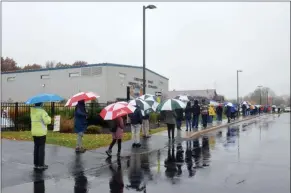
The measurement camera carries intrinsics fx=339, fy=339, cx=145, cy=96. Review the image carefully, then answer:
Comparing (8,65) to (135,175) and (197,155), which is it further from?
(135,175)

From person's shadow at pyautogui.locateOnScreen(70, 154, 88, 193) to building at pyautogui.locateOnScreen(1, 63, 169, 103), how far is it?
27249 mm

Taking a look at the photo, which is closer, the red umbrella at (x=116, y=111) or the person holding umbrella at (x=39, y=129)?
the person holding umbrella at (x=39, y=129)

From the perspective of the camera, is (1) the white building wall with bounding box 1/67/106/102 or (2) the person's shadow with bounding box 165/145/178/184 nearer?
(2) the person's shadow with bounding box 165/145/178/184

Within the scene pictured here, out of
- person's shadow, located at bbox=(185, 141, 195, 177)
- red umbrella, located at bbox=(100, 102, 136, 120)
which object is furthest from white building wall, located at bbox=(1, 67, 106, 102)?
red umbrella, located at bbox=(100, 102, 136, 120)

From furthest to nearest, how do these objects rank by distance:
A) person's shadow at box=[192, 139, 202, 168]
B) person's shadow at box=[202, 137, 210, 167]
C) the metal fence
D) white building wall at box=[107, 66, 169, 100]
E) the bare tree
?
the bare tree
white building wall at box=[107, 66, 169, 100]
the metal fence
person's shadow at box=[202, 137, 210, 167]
person's shadow at box=[192, 139, 202, 168]

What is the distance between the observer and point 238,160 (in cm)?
1079

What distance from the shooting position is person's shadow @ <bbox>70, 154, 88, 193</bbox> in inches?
289

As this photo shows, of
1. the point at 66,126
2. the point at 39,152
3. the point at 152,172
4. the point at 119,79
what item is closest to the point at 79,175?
the point at 39,152

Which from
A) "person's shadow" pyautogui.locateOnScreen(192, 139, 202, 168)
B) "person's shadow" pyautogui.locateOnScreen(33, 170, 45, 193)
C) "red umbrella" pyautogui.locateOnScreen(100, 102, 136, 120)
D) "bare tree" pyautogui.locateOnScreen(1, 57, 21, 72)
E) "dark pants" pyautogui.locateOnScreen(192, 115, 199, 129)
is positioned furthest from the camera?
"bare tree" pyautogui.locateOnScreen(1, 57, 21, 72)

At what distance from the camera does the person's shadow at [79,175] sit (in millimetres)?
7340

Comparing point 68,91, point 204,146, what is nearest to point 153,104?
point 204,146

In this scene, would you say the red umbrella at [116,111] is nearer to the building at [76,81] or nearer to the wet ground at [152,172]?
the wet ground at [152,172]

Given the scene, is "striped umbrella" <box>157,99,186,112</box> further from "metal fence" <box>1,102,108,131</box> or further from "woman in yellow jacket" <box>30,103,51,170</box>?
"woman in yellow jacket" <box>30,103,51,170</box>

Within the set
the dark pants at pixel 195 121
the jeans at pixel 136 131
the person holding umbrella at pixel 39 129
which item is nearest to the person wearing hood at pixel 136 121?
the jeans at pixel 136 131
